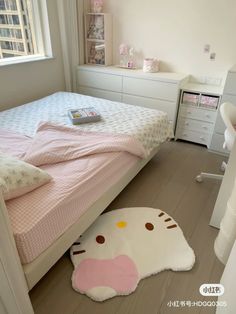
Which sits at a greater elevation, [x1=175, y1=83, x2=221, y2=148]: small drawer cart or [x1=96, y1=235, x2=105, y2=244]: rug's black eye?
[x1=175, y1=83, x2=221, y2=148]: small drawer cart

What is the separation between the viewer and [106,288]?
1.43 metres

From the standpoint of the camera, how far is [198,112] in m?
2.93

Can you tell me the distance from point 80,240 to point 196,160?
1686 mm

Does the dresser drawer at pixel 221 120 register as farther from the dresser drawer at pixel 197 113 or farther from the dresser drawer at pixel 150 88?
the dresser drawer at pixel 150 88

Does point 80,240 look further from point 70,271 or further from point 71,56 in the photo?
point 71,56

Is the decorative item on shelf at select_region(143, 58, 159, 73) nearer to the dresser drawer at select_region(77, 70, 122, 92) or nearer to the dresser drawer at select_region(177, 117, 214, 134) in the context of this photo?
the dresser drawer at select_region(77, 70, 122, 92)

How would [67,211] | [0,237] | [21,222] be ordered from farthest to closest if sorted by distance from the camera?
[67,211]
[21,222]
[0,237]

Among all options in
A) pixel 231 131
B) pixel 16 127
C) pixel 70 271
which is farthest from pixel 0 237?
pixel 231 131

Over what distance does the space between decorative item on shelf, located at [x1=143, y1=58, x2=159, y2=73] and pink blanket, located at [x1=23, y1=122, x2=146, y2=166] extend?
1.64m

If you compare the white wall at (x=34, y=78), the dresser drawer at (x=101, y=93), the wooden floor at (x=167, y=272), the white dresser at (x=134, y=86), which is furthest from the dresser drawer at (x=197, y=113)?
the white wall at (x=34, y=78)

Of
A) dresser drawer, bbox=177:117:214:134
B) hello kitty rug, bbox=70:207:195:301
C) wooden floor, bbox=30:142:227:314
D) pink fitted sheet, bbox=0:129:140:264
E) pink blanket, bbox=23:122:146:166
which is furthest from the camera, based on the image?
dresser drawer, bbox=177:117:214:134

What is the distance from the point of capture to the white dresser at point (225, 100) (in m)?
2.47

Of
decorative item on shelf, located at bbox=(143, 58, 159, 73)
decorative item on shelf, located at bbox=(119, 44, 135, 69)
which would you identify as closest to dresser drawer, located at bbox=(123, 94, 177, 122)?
decorative item on shelf, located at bbox=(143, 58, 159, 73)

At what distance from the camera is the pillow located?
1197 mm
